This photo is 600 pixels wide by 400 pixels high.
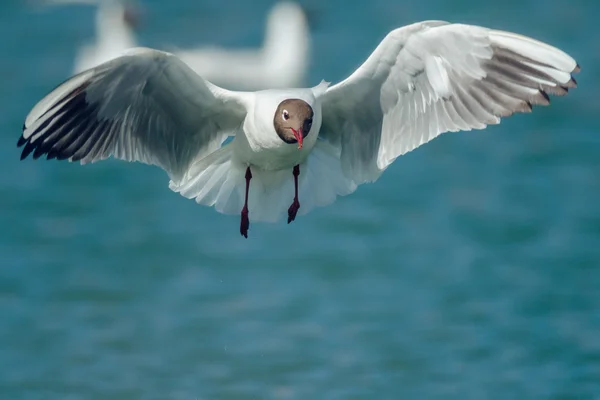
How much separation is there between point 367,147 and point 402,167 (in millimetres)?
7409

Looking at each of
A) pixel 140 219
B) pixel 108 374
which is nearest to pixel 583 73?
pixel 140 219

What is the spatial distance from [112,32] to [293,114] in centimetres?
924

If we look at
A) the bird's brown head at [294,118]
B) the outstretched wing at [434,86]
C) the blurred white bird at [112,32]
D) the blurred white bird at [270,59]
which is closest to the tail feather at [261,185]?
the outstretched wing at [434,86]

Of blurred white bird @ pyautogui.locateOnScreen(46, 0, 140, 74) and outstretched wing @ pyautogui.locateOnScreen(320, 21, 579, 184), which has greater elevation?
blurred white bird @ pyautogui.locateOnScreen(46, 0, 140, 74)

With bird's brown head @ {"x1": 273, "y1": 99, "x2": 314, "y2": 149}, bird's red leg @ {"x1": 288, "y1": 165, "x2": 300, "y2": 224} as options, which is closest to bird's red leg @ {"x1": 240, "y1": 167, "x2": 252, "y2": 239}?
bird's red leg @ {"x1": 288, "y1": 165, "x2": 300, "y2": 224}

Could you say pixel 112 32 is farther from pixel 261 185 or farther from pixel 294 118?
pixel 294 118

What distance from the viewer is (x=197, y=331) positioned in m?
12.6

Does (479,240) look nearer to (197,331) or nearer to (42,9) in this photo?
(197,331)

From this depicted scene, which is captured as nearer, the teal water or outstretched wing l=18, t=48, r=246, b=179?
outstretched wing l=18, t=48, r=246, b=179

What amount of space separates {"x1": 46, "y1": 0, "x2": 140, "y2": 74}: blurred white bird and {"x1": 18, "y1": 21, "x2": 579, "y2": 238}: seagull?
24.9 feet

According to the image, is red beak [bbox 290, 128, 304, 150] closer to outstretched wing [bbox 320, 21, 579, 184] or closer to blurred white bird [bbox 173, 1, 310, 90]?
outstretched wing [bbox 320, 21, 579, 184]

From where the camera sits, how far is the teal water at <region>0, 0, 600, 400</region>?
1160 cm

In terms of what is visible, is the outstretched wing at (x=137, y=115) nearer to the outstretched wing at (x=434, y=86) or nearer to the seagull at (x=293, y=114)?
the seagull at (x=293, y=114)

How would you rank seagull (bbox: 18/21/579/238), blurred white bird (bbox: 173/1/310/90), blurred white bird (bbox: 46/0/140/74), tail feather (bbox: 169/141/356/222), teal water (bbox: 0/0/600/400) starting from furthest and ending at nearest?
blurred white bird (bbox: 46/0/140/74)
blurred white bird (bbox: 173/1/310/90)
teal water (bbox: 0/0/600/400)
tail feather (bbox: 169/141/356/222)
seagull (bbox: 18/21/579/238)
